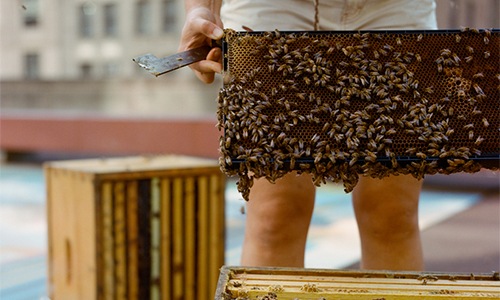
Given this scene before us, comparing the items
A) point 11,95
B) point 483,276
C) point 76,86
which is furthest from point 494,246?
→ point 11,95

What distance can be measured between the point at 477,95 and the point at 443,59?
140mm

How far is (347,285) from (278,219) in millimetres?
461

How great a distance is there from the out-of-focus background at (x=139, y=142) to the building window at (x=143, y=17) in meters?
0.04

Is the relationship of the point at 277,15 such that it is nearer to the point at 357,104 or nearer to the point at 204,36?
the point at 204,36

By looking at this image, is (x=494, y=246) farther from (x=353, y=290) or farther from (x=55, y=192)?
(x=353, y=290)

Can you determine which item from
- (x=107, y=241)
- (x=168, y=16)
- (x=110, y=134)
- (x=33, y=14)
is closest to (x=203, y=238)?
(x=107, y=241)

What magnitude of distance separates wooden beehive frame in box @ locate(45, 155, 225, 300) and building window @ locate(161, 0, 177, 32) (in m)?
20.3

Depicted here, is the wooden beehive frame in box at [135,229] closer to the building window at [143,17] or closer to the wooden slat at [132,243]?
A: the wooden slat at [132,243]

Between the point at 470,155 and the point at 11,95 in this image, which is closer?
the point at 470,155

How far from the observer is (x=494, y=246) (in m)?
5.32

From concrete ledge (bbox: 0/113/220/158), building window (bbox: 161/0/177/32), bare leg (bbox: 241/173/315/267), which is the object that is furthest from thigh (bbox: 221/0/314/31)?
building window (bbox: 161/0/177/32)

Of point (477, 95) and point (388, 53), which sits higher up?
point (388, 53)

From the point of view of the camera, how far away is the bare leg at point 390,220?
7.02 ft

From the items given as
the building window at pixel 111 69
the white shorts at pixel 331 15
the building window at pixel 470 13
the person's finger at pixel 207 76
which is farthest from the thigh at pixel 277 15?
the building window at pixel 111 69
